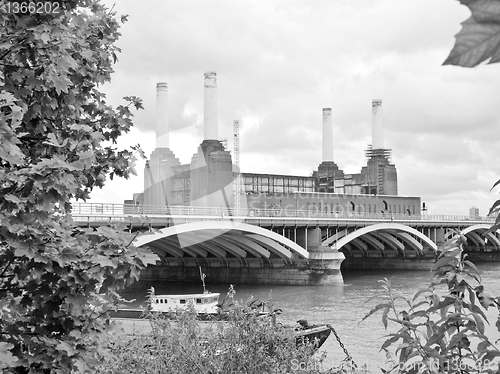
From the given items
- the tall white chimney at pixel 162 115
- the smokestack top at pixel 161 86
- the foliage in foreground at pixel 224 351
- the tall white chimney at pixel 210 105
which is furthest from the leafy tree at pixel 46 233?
the smokestack top at pixel 161 86

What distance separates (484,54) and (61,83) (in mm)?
4551

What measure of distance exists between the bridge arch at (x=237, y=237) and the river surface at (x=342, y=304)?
274 centimetres

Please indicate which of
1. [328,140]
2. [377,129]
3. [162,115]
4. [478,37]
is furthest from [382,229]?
[478,37]

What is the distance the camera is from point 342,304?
1298 inches

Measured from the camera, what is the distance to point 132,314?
2264cm

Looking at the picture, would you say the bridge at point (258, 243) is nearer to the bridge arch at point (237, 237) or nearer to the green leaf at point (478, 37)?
the bridge arch at point (237, 237)

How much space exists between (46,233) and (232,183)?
5955cm

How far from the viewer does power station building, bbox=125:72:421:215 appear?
203 feet

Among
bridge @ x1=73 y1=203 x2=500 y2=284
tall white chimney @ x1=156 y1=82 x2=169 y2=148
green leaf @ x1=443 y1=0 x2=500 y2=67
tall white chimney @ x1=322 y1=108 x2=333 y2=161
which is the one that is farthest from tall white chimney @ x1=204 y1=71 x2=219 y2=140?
green leaf @ x1=443 y1=0 x2=500 y2=67

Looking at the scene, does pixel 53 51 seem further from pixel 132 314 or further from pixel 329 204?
pixel 329 204

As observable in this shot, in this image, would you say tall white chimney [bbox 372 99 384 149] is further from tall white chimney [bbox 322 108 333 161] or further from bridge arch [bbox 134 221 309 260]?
bridge arch [bbox 134 221 309 260]

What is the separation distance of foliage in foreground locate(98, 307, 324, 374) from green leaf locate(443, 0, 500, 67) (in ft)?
15.8

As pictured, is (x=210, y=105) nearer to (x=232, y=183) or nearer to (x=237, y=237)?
(x=232, y=183)

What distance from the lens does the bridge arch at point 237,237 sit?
36781 millimetres
